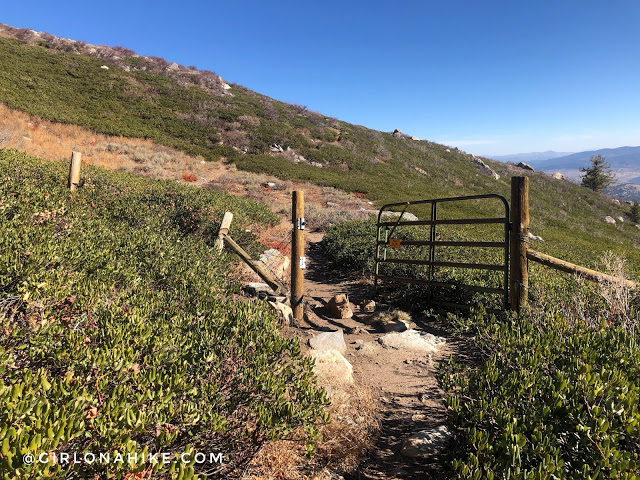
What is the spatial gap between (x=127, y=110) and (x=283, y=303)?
29.0 metres

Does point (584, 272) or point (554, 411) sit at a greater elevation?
point (584, 272)

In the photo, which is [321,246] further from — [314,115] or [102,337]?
[314,115]

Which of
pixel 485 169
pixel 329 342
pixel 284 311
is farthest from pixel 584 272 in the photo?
pixel 485 169

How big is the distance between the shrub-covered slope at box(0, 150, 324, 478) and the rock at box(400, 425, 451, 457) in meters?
0.99

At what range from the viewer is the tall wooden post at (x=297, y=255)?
18.6 ft

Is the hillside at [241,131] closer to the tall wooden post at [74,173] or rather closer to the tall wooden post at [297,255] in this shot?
the tall wooden post at [74,173]

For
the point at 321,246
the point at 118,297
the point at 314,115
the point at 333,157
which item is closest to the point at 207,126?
the point at 333,157

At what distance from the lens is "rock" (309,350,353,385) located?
3.82 metres

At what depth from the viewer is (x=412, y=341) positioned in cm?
514

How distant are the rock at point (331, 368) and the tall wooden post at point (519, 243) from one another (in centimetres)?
262

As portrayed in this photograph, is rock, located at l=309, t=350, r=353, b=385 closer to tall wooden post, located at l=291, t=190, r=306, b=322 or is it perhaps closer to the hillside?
tall wooden post, located at l=291, t=190, r=306, b=322

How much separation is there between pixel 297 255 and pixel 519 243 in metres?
3.32

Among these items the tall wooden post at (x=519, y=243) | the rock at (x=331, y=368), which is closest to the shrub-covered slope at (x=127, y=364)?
the rock at (x=331, y=368)

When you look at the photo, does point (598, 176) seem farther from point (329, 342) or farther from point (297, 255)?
point (329, 342)
